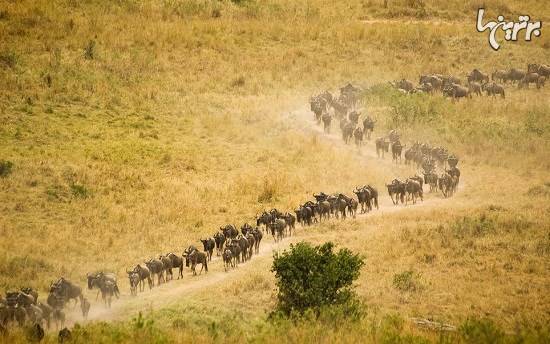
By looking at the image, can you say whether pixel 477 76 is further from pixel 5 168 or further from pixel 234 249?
pixel 5 168

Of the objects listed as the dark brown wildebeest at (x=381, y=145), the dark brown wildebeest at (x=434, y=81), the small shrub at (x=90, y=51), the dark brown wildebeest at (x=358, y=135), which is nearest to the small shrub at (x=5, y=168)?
the dark brown wildebeest at (x=358, y=135)

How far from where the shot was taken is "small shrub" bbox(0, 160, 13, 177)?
31.8 meters

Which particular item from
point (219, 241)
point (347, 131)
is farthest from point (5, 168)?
point (347, 131)

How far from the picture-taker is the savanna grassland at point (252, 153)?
2094 cm

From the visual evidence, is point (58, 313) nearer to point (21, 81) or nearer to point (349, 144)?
point (349, 144)

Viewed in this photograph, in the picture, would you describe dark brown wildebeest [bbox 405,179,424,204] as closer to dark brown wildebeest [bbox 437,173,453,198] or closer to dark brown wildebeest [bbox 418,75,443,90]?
dark brown wildebeest [bbox 437,173,453,198]

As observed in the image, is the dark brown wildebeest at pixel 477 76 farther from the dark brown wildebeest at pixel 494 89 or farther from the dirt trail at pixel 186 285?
the dirt trail at pixel 186 285

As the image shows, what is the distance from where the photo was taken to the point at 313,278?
19.8 m

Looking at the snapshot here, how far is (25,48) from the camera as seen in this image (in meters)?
47.6

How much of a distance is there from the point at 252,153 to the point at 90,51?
15608 mm

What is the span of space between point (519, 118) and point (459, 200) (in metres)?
13.3

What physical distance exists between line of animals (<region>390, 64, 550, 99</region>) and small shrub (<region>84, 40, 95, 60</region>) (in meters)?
18.7

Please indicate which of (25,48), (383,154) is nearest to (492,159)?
(383,154)

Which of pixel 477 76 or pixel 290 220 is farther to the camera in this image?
pixel 477 76
